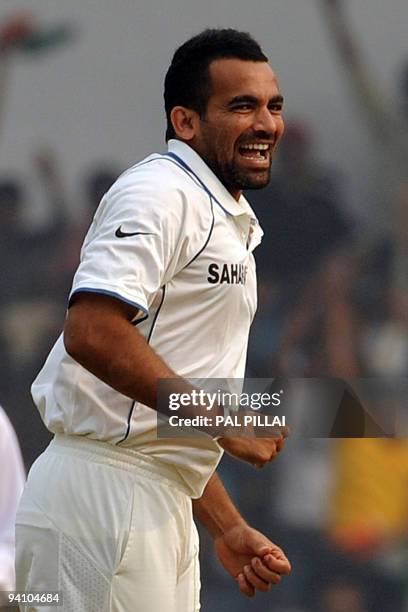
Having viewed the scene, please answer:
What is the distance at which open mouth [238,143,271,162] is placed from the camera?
2.71m

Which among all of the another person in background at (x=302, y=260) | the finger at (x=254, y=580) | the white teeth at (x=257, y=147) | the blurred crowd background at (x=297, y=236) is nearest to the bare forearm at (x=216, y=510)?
the finger at (x=254, y=580)

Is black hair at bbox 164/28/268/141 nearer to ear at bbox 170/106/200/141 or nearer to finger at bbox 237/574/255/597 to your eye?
ear at bbox 170/106/200/141

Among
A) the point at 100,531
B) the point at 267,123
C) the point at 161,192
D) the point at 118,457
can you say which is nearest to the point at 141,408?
the point at 118,457

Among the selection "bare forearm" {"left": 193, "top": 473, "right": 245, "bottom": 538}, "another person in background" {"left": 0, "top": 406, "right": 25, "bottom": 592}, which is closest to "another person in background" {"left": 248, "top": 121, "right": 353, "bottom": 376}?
"bare forearm" {"left": 193, "top": 473, "right": 245, "bottom": 538}

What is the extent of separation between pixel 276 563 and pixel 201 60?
91 centimetres

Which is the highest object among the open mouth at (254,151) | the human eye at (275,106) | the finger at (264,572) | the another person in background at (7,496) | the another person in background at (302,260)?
the human eye at (275,106)

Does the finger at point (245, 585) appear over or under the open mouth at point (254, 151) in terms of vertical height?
under

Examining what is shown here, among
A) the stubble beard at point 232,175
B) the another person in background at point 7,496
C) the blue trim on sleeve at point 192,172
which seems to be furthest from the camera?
the stubble beard at point 232,175

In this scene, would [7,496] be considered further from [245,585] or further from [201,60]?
[201,60]

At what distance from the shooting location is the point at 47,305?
15.5 ft

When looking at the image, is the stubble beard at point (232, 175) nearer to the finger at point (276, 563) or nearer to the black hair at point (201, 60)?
the black hair at point (201, 60)

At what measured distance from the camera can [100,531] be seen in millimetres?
2484

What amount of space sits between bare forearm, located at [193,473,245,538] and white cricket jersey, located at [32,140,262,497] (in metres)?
0.14

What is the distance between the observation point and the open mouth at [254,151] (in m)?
2.71
